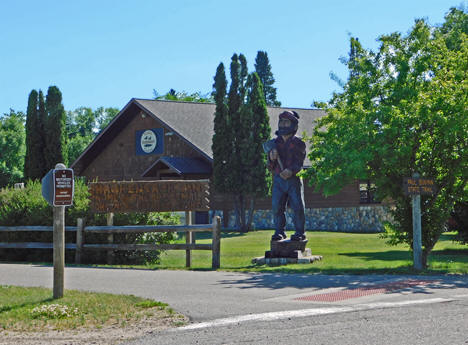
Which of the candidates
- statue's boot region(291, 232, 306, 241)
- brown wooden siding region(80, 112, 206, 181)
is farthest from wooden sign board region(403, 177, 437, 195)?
brown wooden siding region(80, 112, 206, 181)

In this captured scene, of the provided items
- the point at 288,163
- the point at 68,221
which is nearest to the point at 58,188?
the point at 288,163

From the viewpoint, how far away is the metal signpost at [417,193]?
49.4ft

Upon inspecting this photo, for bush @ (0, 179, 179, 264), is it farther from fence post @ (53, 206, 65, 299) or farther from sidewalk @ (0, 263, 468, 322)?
fence post @ (53, 206, 65, 299)

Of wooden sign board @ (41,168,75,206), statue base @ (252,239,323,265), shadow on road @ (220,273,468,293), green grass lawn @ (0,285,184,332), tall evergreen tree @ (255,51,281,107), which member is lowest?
green grass lawn @ (0,285,184,332)

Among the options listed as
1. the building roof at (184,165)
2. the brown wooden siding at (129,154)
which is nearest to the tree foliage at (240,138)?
the building roof at (184,165)

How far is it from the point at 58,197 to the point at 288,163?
8.30 m

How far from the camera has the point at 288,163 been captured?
17.6 metres

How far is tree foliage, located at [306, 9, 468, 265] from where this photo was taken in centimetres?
1531

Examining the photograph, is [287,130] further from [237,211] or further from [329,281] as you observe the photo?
[237,211]

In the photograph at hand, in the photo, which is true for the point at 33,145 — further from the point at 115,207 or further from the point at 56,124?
the point at 115,207

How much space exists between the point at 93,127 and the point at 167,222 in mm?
73183

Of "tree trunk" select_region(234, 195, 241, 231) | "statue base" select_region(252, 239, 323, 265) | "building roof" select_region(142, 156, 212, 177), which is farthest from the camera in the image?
A: "building roof" select_region(142, 156, 212, 177)

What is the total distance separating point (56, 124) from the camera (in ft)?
140

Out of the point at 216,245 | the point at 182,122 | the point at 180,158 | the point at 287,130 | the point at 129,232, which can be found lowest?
the point at 216,245
